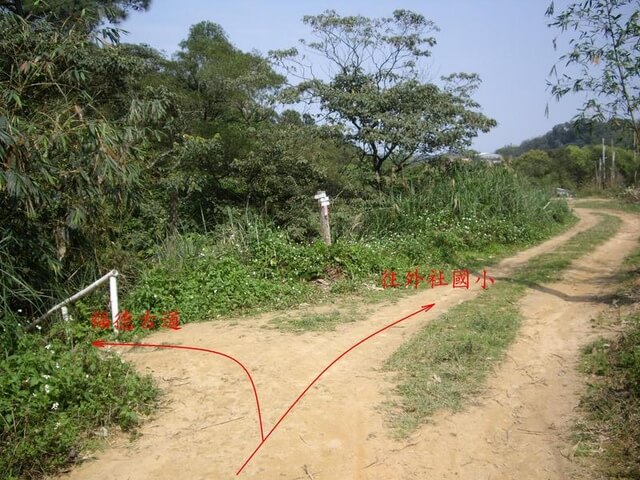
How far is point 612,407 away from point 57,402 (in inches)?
155

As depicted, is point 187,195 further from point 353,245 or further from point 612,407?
point 612,407

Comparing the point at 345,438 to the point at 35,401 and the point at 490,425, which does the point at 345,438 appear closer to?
the point at 490,425

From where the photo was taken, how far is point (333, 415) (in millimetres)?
4148

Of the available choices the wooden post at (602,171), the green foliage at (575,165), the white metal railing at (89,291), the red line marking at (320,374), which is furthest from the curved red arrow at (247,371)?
the wooden post at (602,171)

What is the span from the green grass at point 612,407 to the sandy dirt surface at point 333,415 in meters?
0.13

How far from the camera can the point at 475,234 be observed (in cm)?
1134

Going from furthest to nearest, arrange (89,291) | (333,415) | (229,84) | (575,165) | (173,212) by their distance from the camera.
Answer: (575,165) → (229,84) → (173,212) → (89,291) → (333,415)

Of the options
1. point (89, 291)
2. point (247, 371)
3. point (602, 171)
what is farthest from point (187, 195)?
point (602, 171)

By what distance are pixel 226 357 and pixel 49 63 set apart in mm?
3969

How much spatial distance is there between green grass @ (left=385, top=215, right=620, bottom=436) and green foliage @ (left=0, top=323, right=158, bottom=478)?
6.69 feet

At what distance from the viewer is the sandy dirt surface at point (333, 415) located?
3523mm

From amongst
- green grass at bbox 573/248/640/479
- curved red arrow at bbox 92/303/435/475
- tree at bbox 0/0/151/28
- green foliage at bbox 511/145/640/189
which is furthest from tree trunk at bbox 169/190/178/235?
green foliage at bbox 511/145/640/189

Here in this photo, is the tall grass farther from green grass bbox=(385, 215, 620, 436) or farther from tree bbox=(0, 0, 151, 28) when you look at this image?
tree bbox=(0, 0, 151, 28)

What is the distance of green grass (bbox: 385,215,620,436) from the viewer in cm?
423
